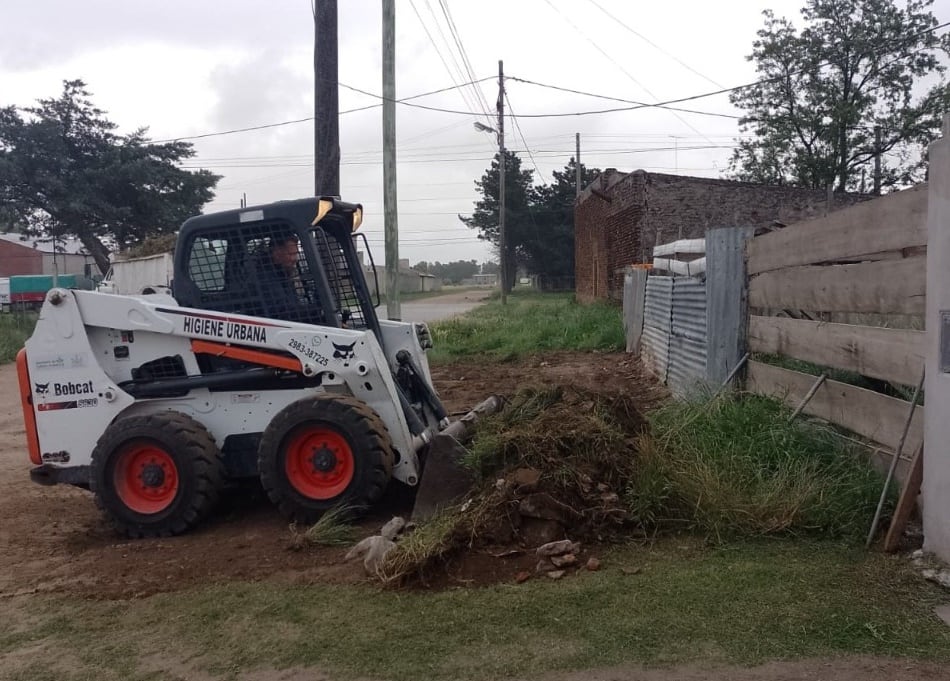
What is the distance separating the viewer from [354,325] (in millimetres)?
6629

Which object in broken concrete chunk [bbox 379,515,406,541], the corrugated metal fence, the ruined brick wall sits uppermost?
the ruined brick wall

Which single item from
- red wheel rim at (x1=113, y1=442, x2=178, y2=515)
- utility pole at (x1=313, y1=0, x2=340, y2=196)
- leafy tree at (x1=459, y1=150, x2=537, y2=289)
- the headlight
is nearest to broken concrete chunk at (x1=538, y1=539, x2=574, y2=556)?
red wheel rim at (x1=113, y1=442, x2=178, y2=515)

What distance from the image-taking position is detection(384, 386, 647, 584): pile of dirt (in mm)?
4641

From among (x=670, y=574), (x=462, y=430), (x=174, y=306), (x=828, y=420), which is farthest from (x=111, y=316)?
(x=828, y=420)

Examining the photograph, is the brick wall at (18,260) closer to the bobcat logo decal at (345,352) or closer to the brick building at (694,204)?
the brick building at (694,204)

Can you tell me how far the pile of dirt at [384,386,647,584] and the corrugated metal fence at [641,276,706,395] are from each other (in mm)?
2360

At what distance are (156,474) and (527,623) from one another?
3.18m

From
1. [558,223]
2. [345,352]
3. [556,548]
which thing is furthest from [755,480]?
[558,223]

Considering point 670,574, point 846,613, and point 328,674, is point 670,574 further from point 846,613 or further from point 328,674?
point 328,674

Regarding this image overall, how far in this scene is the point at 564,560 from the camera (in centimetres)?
448

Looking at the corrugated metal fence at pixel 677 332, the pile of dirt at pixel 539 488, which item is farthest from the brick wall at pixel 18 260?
the pile of dirt at pixel 539 488

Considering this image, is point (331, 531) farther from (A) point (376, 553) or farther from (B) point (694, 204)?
(B) point (694, 204)

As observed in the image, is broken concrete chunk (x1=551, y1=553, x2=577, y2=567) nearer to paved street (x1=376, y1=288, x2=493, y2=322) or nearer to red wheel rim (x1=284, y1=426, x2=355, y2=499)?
red wheel rim (x1=284, y1=426, x2=355, y2=499)

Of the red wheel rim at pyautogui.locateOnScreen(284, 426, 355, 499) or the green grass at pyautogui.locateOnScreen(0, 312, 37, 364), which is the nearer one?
Result: the red wheel rim at pyautogui.locateOnScreen(284, 426, 355, 499)
